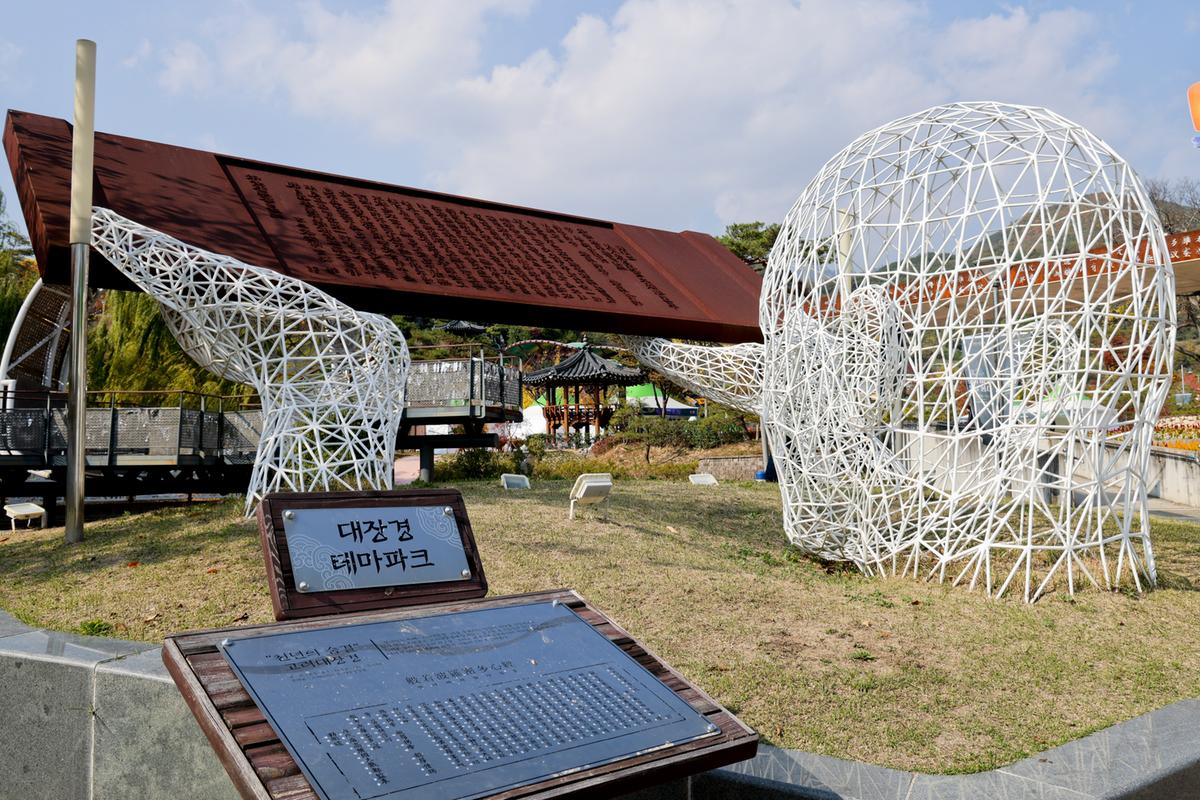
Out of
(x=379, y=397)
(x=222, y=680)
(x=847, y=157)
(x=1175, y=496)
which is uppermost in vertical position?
(x=847, y=157)

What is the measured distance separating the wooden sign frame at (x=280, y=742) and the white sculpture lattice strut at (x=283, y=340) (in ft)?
16.5

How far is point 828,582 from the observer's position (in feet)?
23.9

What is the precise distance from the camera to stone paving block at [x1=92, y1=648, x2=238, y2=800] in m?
3.50

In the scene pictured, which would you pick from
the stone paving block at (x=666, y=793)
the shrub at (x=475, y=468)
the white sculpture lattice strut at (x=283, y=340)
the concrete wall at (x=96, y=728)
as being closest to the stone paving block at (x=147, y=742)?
the concrete wall at (x=96, y=728)

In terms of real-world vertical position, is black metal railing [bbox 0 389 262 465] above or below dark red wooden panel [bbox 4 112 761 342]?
below

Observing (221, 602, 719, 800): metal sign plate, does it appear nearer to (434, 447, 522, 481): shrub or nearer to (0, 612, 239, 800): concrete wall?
(0, 612, 239, 800): concrete wall

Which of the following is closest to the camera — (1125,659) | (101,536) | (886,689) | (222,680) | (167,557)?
(222,680)

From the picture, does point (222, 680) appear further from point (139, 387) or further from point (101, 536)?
point (139, 387)

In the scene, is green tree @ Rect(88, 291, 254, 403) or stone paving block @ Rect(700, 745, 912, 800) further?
green tree @ Rect(88, 291, 254, 403)

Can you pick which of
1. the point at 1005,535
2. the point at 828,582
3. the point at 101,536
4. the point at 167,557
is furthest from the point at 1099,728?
→ the point at 101,536

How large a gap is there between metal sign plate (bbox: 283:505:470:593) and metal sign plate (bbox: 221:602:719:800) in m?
0.30

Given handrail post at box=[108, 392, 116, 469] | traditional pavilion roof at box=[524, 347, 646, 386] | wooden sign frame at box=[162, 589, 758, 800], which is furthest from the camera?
traditional pavilion roof at box=[524, 347, 646, 386]

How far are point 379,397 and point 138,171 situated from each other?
12.8 feet

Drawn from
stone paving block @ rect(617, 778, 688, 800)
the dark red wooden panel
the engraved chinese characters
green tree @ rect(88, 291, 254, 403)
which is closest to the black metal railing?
the dark red wooden panel
